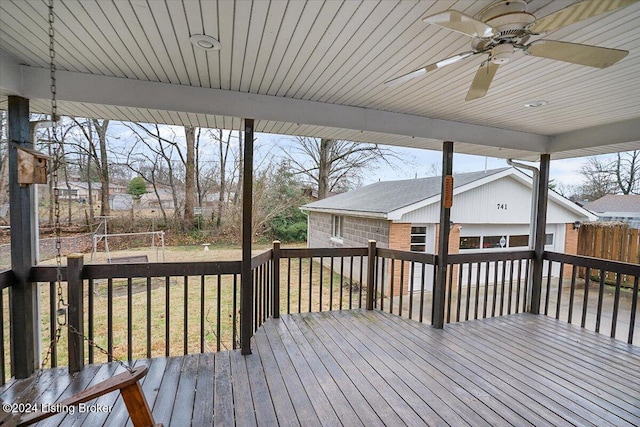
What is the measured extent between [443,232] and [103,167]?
9.31 metres

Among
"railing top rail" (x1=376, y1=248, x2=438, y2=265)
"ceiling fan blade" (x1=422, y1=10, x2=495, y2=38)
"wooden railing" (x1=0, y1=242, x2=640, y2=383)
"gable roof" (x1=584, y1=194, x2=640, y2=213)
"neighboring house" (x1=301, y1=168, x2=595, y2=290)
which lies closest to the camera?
"ceiling fan blade" (x1=422, y1=10, x2=495, y2=38)

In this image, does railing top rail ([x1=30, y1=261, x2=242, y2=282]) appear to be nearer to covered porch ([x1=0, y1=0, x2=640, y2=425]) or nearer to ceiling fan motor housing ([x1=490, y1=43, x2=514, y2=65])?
covered porch ([x1=0, y1=0, x2=640, y2=425])

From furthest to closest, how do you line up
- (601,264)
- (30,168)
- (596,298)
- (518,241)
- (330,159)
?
(330,159), (518,241), (596,298), (601,264), (30,168)

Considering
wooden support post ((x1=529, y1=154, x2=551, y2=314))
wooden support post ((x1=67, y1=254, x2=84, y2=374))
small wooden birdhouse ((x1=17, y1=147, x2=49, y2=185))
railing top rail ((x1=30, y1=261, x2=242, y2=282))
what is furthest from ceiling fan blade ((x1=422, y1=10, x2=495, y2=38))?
wooden support post ((x1=529, y1=154, x2=551, y2=314))

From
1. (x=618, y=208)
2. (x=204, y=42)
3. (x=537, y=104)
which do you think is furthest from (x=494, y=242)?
(x=204, y=42)

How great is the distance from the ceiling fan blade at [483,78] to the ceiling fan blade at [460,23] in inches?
15.1

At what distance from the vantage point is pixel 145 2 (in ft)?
5.22

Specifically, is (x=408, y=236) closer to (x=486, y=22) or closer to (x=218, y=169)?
(x=486, y=22)

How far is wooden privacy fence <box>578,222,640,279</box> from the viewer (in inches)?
252

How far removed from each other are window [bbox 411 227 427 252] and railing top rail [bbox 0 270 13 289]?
6723 millimetres

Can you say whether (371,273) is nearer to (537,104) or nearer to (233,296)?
(233,296)

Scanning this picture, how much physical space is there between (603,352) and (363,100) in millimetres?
3711

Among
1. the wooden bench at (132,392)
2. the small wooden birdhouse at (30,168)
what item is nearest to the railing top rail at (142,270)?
the small wooden birdhouse at (30,168)

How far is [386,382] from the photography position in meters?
2.59
